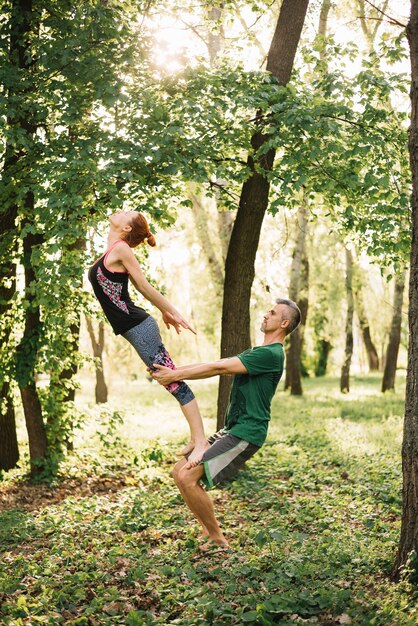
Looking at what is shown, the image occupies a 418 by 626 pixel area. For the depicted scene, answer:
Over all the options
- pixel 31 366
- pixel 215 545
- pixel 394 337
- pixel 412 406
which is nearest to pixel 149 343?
pixel 215 545

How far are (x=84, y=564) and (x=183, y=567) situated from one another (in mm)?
985

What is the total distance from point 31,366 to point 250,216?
12.9ft

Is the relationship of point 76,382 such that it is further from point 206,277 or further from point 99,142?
point 206,277

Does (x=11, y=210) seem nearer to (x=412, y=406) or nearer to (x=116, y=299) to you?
(x=116, y=299)

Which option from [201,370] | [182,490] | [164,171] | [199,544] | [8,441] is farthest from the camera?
[8,441]

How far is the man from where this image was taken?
570 centimetres

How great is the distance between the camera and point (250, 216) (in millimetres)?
9625

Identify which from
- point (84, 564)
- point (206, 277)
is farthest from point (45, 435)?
point (206, 277)

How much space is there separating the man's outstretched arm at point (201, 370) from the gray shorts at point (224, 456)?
0.61m

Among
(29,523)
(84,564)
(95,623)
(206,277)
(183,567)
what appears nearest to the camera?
(95,623)

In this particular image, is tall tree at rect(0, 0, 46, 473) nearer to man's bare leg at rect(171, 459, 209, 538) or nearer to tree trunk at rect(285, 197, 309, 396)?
man's bare leg at rect(171, 459, 209, 538)

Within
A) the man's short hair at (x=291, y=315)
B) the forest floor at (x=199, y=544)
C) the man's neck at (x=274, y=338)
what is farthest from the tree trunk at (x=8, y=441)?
the man's short hair at (x=291, y=315)

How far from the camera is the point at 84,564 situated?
19.5 feet

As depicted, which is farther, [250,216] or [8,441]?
[8,441]
